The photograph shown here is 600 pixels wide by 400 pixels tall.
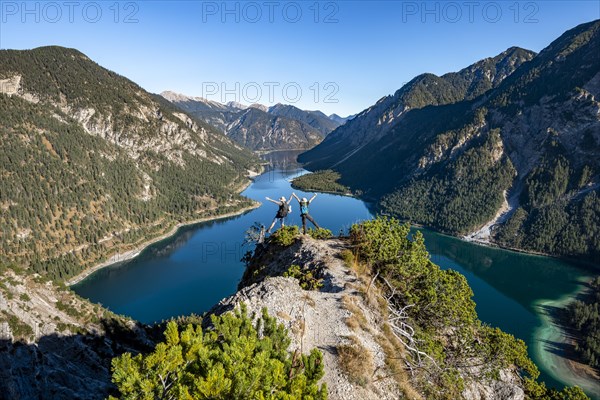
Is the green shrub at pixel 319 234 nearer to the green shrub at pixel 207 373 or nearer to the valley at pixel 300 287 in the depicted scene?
the valley at pixel 300 287

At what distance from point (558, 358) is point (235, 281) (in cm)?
9511

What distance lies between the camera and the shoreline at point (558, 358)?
71188 mm

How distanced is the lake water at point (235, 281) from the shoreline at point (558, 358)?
318mm

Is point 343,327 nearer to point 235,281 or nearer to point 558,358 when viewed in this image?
point 558,358

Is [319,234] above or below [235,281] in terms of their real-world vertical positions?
above

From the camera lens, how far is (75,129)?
196 m

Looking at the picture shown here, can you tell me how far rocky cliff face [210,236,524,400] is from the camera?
57.2ft

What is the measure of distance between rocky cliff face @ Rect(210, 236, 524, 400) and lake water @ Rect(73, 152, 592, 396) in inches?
2860

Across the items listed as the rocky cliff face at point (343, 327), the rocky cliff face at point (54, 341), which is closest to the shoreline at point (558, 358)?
the rocky cliff face at point (343, 327)

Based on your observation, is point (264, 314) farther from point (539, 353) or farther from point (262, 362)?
point (539, 353)

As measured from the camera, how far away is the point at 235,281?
119 meters

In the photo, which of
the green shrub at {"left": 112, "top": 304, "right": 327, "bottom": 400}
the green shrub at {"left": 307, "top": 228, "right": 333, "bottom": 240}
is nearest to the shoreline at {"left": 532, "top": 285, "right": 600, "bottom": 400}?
the green shrub at {"left": 307, "top": 228, "right": 333, "bottom": 240}

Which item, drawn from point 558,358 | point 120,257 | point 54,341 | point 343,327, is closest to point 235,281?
point 120,257

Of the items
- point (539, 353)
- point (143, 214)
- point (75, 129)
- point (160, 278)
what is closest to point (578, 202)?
point (539, 353)
